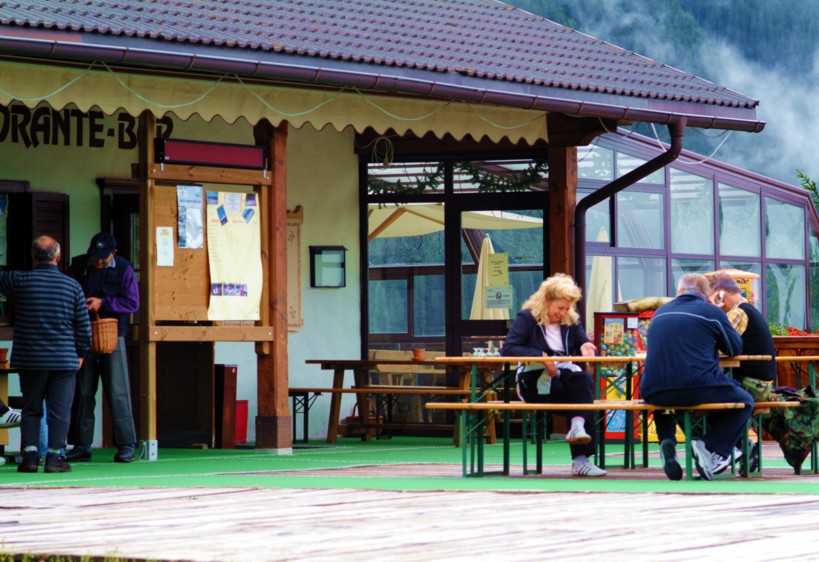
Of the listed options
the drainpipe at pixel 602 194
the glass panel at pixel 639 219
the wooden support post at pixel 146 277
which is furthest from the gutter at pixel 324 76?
the glass panel at pixel 639 219

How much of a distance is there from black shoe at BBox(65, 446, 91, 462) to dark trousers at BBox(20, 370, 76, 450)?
3.89ft

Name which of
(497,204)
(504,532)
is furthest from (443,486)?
(497,204)

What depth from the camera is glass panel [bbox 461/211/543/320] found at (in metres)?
15.3

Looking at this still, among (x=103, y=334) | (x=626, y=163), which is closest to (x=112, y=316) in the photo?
(x=103, y=334)

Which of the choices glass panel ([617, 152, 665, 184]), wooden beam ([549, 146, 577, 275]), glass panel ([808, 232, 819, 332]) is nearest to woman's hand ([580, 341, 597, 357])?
wooden beam ([549, 146, 577, 275])

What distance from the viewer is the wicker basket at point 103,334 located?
1145 cm

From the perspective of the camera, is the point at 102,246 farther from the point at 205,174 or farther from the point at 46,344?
the point at 46,344

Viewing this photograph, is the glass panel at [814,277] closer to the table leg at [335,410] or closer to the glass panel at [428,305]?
the glass panel at [428,305]

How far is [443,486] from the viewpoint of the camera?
927 centimetres

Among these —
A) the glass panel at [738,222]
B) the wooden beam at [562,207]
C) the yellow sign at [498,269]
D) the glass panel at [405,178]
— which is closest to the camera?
the wooden beam at [562,207]

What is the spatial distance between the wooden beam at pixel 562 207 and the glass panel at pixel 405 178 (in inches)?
43.1

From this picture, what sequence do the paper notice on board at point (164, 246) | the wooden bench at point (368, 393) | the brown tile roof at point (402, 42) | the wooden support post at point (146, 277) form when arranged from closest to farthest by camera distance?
1. the brown tile roof at point (402, 42)
2. the wooden support post at point (146, 277)
3. the paper notice on board at point (164, 246)
4. the wooden bench at point (368, 393)

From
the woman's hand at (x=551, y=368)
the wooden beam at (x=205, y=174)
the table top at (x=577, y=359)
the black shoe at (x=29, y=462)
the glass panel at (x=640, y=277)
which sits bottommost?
the black shoe at (x=29, y=462)

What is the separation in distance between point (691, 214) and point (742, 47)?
43.3m
